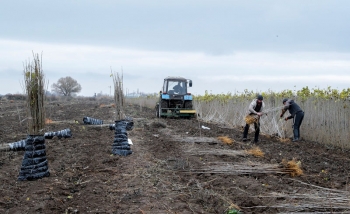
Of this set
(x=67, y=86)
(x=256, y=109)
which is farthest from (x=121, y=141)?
(x=67, y=86)

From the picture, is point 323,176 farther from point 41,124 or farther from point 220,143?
point 41,124

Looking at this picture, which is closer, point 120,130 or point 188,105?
point 120,130

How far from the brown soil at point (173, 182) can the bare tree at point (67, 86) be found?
49395mm

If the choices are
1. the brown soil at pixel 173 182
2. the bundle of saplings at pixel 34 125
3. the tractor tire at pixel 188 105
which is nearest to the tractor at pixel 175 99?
the tractor tire at pixel 188 105

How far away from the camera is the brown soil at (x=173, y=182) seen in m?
4.36

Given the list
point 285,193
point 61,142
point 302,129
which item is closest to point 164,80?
point 302,129

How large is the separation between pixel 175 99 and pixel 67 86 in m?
43.4

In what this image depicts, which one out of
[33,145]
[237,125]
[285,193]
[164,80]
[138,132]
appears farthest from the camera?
[164,80]

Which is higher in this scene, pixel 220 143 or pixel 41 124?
pixel 41 124

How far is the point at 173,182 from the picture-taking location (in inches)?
217

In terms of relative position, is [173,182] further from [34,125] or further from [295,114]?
[295,114]

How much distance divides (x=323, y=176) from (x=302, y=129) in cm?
610

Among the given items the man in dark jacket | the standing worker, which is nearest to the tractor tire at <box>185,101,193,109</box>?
the man in dark jacket

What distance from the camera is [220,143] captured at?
9.46 m
